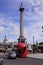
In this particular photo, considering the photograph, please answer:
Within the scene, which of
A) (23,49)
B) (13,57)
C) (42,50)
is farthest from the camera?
(42,50)

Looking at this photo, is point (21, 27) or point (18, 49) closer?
point (18, 49)

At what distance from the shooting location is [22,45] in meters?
54.5

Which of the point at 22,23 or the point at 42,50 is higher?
the point at 22,23

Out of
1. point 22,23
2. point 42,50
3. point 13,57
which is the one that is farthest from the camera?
point 22,23

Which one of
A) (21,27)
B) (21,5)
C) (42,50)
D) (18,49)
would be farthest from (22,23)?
(18,49)

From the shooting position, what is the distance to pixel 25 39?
10506 cm

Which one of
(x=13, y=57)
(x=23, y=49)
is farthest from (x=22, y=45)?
(x=13, y=57)

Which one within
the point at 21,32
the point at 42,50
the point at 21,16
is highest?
the point at 21,16

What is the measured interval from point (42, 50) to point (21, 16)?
72.6ft

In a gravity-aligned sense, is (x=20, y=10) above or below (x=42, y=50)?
above

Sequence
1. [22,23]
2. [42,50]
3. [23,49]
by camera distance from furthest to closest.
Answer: [22,23] < [42,50] < [23,49]

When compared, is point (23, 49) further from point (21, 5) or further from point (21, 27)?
point (21, 5)

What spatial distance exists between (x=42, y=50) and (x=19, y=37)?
58.7 ft

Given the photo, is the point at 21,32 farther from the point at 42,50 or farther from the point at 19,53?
the point at 19,53
